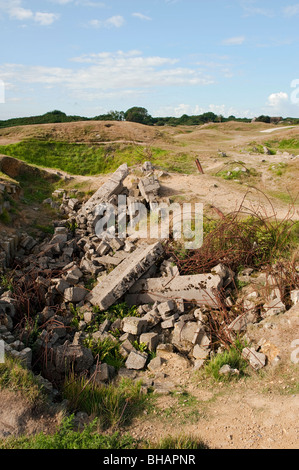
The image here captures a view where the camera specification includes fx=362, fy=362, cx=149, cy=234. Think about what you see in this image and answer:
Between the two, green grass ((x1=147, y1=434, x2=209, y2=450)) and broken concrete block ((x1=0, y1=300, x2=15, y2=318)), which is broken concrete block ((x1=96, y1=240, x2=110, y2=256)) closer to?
broken concrete block ((x1=0, y1=300, x2=15, y2=318))

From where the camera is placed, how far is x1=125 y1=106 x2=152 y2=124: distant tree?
42.6m

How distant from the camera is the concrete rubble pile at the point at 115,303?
5.89 m

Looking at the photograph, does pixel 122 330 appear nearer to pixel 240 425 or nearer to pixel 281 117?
pixel 240 425

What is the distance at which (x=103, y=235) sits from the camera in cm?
962

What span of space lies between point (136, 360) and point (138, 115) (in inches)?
1611

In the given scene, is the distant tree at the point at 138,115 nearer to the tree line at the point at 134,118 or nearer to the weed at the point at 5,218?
the tree line at the point at 134,118

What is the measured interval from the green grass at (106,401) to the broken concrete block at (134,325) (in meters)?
1.55

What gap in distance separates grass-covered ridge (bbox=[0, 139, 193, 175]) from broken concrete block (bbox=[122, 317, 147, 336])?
949cm

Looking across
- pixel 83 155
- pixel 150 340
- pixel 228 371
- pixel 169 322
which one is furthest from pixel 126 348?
pixel 83 155

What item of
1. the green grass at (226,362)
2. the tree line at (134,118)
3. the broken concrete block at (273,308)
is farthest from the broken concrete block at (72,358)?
the tree line at (134,118)

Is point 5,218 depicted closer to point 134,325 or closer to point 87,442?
point 134,325

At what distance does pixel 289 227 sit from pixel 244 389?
4.29 metres

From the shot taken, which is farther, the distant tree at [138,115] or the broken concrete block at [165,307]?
the distant tree at [138,115]

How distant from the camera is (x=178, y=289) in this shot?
7355 millimetres
